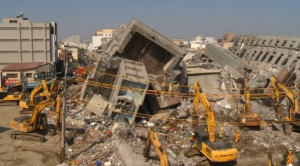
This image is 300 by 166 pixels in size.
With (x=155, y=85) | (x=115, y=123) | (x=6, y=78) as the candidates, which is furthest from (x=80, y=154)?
(x=6, y=78)

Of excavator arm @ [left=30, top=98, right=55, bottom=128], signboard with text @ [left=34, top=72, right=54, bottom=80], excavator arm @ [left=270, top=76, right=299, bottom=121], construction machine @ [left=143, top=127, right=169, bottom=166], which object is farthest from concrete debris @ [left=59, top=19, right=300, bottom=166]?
signboard with text @ [left=34, top=72, right=54, bottom=80]

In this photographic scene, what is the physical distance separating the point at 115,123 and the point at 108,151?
7.75 feet

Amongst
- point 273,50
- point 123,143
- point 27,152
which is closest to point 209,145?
point 123,143

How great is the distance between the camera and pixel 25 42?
25.0 metres

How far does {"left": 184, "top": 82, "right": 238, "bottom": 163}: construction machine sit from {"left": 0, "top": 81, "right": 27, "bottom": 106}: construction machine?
475 inches

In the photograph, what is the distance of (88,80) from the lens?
15859 millimetres

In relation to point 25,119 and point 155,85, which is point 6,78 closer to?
point 25,119

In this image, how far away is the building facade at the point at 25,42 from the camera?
24594 millimetres

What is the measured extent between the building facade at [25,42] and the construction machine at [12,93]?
4181mm

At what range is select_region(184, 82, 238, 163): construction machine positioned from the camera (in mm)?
10320

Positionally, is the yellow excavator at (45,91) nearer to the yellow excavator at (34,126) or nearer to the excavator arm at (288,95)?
the yellow excavator at (34,126)

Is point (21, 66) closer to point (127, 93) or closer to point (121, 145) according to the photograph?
point (127, 93)

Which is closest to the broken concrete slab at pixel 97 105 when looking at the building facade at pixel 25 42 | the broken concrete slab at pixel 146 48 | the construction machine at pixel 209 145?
the broken concrete slab at pixel 146 48

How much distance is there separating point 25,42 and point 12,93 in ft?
19.1
